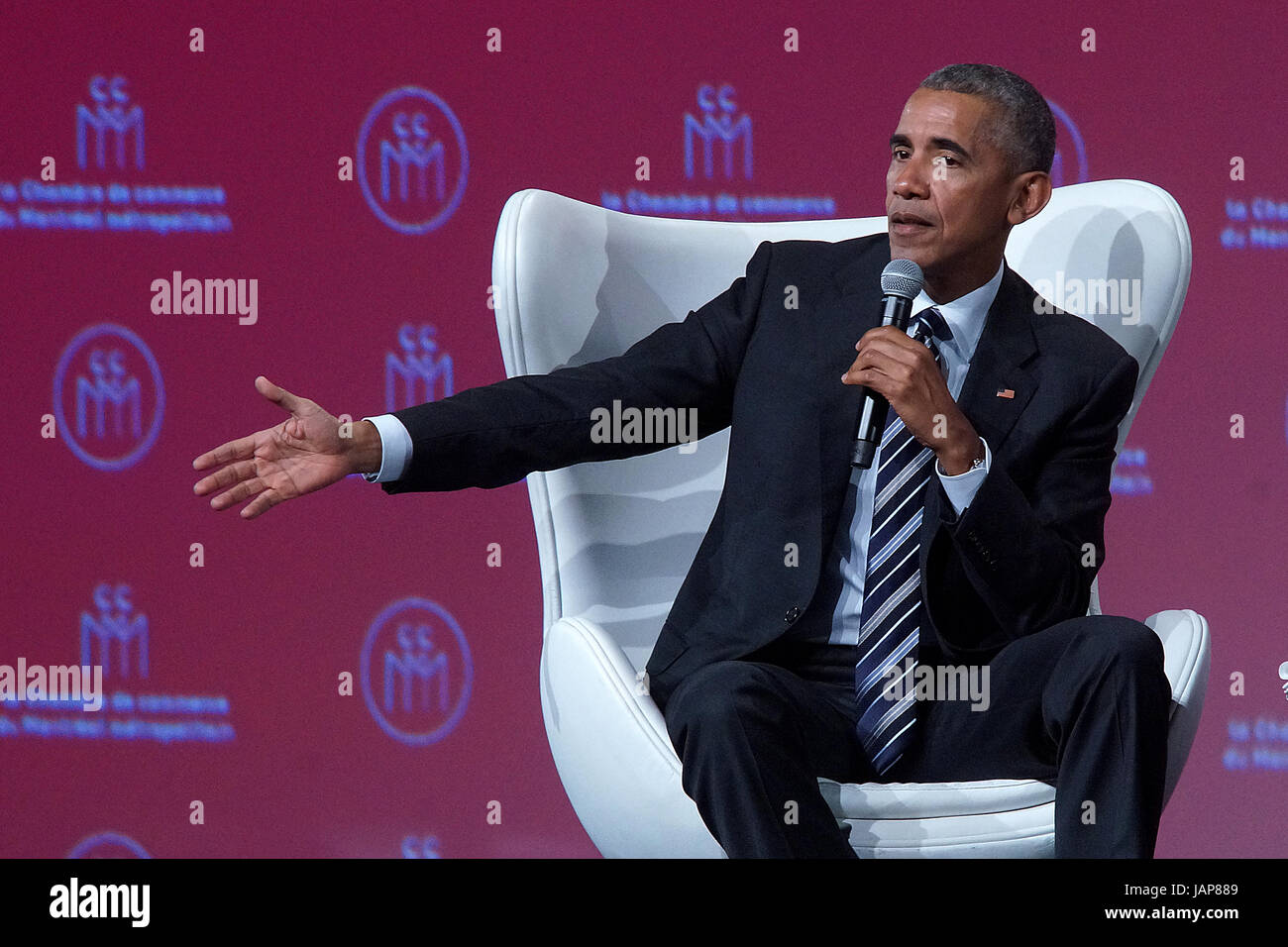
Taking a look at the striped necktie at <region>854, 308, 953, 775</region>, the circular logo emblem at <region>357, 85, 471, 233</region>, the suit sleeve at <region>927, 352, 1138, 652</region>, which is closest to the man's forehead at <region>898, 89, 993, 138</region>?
the striped necktie at <region>854, 308, 953, 775</region>

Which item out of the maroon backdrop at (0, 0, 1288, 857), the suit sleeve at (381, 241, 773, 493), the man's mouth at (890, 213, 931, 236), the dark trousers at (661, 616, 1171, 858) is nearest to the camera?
the dark trousers at (661, 616, 1171, 858)

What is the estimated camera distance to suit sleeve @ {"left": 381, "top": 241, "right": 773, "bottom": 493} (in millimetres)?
1679

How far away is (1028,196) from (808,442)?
18.2 inches

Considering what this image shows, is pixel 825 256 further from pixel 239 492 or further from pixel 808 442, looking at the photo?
pixel 239 492

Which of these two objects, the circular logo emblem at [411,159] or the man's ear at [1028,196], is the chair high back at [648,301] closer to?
the man's ear at [1028,196]

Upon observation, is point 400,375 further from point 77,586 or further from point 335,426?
point 335,426

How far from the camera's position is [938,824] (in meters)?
1.58

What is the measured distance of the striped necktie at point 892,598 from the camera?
1670 millimetres

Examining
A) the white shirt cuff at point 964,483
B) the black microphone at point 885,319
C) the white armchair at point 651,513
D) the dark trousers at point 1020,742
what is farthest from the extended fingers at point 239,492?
the white shirt cuff at point 964,483

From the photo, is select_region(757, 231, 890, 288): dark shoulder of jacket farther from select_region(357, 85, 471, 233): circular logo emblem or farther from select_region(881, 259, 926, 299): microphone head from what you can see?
select_region(357, 85, 471, 233): circular logo emblem

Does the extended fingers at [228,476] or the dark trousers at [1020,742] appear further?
the extended fingers at [228,476]

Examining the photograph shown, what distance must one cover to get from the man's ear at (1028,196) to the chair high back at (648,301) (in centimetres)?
23

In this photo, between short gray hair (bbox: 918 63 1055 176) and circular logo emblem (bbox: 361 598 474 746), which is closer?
short gray hair (bbox: 918 63 1055 176)

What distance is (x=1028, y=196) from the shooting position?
1907mm
